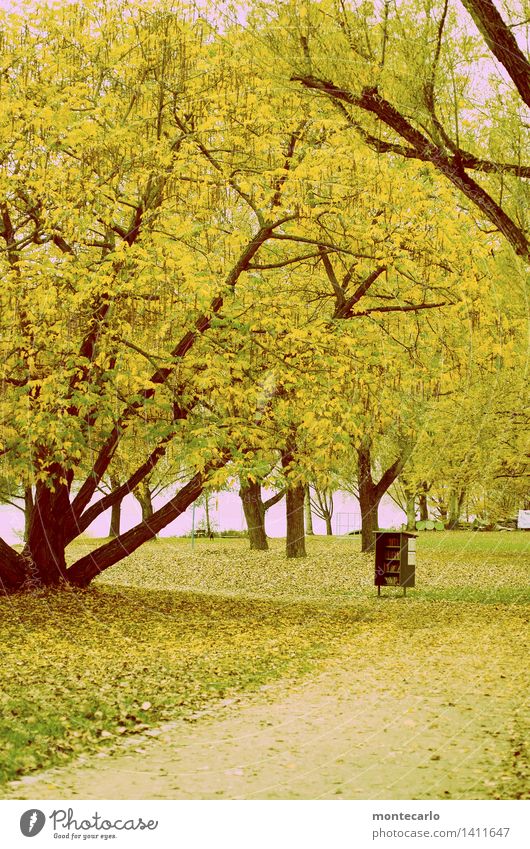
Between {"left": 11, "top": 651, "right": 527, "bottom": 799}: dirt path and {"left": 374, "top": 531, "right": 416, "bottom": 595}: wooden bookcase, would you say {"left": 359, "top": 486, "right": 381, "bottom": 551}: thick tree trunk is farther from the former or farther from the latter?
{"left": 11, "top": 651, "right": 527, "bottom": 799}: dirt path

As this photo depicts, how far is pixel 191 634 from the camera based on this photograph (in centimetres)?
1471

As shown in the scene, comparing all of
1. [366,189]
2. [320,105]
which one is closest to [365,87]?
[320,105]

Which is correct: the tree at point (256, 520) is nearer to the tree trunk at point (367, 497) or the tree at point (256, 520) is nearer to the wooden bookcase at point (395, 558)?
the tree trunk at point (367, 497)

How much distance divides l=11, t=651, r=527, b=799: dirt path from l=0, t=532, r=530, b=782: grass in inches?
20.0

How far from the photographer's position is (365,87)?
1098 centimetres

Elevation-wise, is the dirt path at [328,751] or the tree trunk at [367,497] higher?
the tree trunk at [367,497]

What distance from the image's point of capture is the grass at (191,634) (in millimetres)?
8906

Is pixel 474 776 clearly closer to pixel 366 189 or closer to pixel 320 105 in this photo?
pixel 320 105

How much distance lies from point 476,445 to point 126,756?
1479 cm

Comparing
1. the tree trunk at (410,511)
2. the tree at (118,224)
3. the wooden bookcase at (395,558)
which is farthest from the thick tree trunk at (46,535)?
the tree trunk at (410,511)

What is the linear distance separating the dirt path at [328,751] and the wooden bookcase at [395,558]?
10.4 metres

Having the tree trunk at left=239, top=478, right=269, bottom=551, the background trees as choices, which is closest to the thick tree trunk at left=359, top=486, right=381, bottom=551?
the tree trunk at left=239, top=478, right=269, bottom=551

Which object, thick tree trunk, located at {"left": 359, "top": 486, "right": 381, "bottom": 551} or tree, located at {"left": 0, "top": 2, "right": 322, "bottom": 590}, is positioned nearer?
tree, located at {"left": 0, "top": 2, "right": 322, "bottom": 590}

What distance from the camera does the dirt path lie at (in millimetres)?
6473
